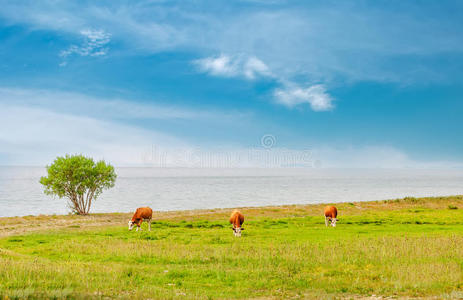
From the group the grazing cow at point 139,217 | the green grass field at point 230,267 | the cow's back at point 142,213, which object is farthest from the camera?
the cow's back at point 142,213

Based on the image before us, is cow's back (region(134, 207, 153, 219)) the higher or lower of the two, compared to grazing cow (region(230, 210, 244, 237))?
higher

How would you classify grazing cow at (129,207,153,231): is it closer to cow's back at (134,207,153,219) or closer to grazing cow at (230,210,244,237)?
cow's back at (134,207,153,219)

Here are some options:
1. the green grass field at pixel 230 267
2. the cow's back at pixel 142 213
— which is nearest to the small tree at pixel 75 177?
the cow's back at pixel 142 213

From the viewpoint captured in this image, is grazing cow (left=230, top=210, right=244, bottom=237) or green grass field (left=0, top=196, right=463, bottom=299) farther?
grazing cow (left=230, top=210, right=244, bottom=237)

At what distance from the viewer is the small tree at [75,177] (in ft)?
207

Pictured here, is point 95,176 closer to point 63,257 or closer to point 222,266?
point 63,257

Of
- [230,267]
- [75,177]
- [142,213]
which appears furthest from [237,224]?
[75,177]

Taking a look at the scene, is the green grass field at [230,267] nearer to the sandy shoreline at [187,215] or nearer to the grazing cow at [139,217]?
the grazing cow at [139,217]

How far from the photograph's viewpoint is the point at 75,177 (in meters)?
63.6

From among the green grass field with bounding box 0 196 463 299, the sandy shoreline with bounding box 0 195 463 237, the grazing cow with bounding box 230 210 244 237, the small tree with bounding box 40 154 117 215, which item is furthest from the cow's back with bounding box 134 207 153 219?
the small tree with bounding box 40 154 117 215

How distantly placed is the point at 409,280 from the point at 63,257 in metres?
21.2

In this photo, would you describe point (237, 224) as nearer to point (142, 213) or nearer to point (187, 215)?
point (142, 213)

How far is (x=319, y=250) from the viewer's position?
26781mm

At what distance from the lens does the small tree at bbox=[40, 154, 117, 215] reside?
63.1 metres
